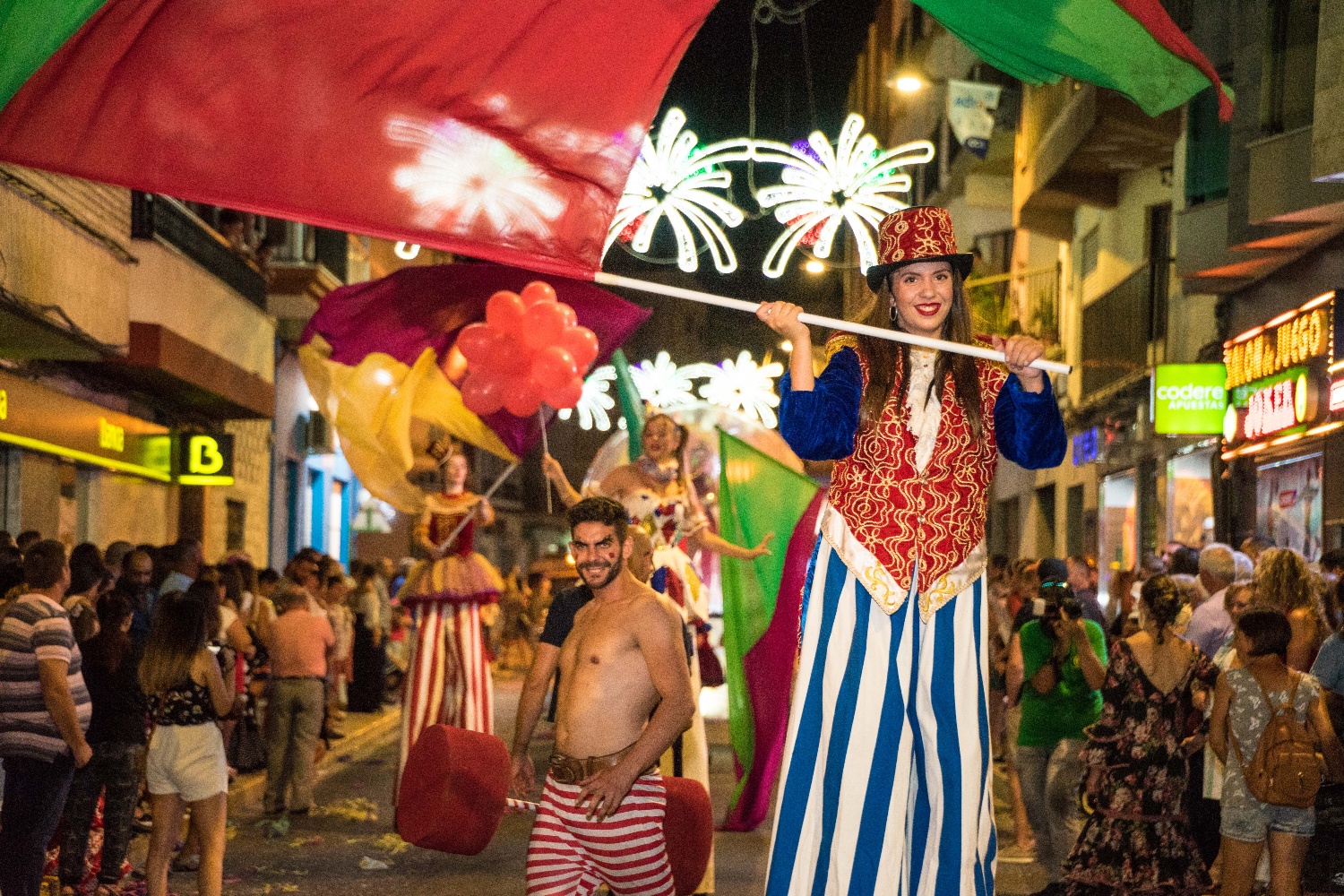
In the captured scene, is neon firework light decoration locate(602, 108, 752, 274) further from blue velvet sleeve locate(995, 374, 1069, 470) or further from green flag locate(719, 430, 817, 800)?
blue velvet sleeve locate(995, 374, 1069, 470)

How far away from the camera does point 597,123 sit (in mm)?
5203

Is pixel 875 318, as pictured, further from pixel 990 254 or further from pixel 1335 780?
pixel 990 254

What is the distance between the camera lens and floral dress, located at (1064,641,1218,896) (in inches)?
336

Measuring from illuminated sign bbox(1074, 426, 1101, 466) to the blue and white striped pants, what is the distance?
21589 mm

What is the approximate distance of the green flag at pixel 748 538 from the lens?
10.7m

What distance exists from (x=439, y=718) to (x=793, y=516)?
3.43 m

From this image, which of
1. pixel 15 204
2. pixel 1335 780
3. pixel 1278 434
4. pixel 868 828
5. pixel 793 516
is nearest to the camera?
pixel 868 828

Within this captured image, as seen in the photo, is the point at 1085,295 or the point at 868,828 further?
the point at 1085,295

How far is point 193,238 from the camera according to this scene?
21.0 meters

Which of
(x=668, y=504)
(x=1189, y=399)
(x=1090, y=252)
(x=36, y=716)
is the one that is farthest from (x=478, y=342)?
(x=1090, y=252)

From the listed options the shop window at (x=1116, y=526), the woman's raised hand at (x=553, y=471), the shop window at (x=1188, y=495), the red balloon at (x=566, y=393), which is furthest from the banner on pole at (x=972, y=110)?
the woman's raised hand at (x=553, y=471)

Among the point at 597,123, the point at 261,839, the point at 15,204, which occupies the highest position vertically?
the point at 15,204

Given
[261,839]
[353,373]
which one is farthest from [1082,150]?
[261,839]

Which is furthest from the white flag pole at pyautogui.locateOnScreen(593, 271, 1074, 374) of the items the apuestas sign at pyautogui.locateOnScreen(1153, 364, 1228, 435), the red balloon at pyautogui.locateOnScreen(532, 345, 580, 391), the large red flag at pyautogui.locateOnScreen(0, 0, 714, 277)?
the apuestas sign at pyautogui.locateOnScreen(1153, 364, 1228, 435)
